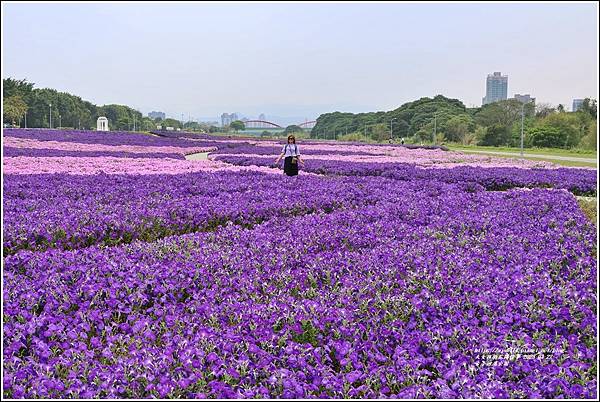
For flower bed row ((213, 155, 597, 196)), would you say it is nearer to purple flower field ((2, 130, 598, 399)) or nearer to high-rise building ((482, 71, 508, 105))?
purple flower field ((2, 130, 598, 399))

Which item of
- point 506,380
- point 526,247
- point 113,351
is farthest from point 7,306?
point 526,247

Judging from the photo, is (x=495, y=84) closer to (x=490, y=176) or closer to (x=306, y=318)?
(x=306, y=318)

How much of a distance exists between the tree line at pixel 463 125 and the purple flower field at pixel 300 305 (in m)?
15.0

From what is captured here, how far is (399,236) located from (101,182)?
320 inches

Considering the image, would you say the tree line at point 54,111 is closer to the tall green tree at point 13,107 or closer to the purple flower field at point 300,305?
the tall green tree at point 13,107

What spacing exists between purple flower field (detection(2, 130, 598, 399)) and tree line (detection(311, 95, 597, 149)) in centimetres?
1498

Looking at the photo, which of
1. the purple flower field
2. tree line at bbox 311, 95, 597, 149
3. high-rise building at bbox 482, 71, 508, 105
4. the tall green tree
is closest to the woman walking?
the purple flower field

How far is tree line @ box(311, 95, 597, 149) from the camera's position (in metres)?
28.3

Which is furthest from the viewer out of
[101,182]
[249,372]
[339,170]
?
[339,170]

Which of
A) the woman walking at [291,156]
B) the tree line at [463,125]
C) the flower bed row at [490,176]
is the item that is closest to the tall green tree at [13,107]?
the tree line at [463,125]

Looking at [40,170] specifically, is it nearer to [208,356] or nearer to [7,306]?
[7,306]

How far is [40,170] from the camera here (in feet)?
52.0

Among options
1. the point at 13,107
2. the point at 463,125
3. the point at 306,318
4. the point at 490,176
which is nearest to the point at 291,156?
the point at 490,176

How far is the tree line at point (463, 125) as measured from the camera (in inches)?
1113
